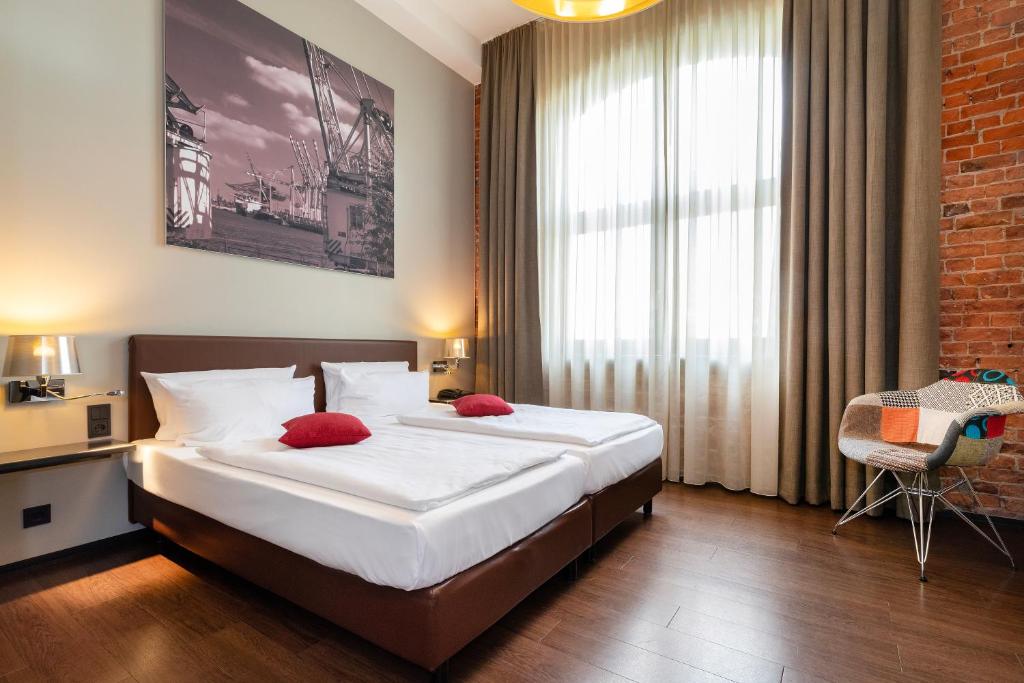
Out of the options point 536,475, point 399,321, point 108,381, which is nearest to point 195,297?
point 108,381

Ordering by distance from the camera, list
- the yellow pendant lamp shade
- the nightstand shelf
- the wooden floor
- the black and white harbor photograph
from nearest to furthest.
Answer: the wooden floor
the nightstand shelf
the yellow pendant lamp shade
the black and white harbor photograph

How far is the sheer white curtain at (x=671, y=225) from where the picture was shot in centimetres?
347

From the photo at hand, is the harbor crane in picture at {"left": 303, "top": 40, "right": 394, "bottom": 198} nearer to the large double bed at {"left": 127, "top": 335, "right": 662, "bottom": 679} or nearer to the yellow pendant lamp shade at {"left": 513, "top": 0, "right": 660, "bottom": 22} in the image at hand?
the large double bed at {"left": 127, "top": 335, "right": 662, "bottom": 679}

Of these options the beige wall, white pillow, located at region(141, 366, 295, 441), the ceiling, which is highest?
the ceiling

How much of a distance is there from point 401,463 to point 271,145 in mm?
2415

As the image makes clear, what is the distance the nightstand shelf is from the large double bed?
0.16m

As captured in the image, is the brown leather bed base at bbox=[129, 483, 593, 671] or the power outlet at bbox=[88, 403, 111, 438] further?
the power outlet at bbox=[88, 403, 111, 438]

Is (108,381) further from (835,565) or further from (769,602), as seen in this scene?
(835,565)

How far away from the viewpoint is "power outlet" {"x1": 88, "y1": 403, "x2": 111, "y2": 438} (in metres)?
2.51

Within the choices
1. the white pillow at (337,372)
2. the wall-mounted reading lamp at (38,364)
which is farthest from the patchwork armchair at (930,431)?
the wall-mounted reading lamp at (38,364)

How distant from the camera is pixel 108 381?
2555mm

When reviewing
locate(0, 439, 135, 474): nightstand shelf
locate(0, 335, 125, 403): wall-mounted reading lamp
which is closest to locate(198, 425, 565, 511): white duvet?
locate(0, 439, 135, 474): nightstand shelf

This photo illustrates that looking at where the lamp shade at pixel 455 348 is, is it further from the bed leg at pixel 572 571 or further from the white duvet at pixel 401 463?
the bed leg at pixel 572 571

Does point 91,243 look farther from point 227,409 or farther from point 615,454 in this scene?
point 615,454
